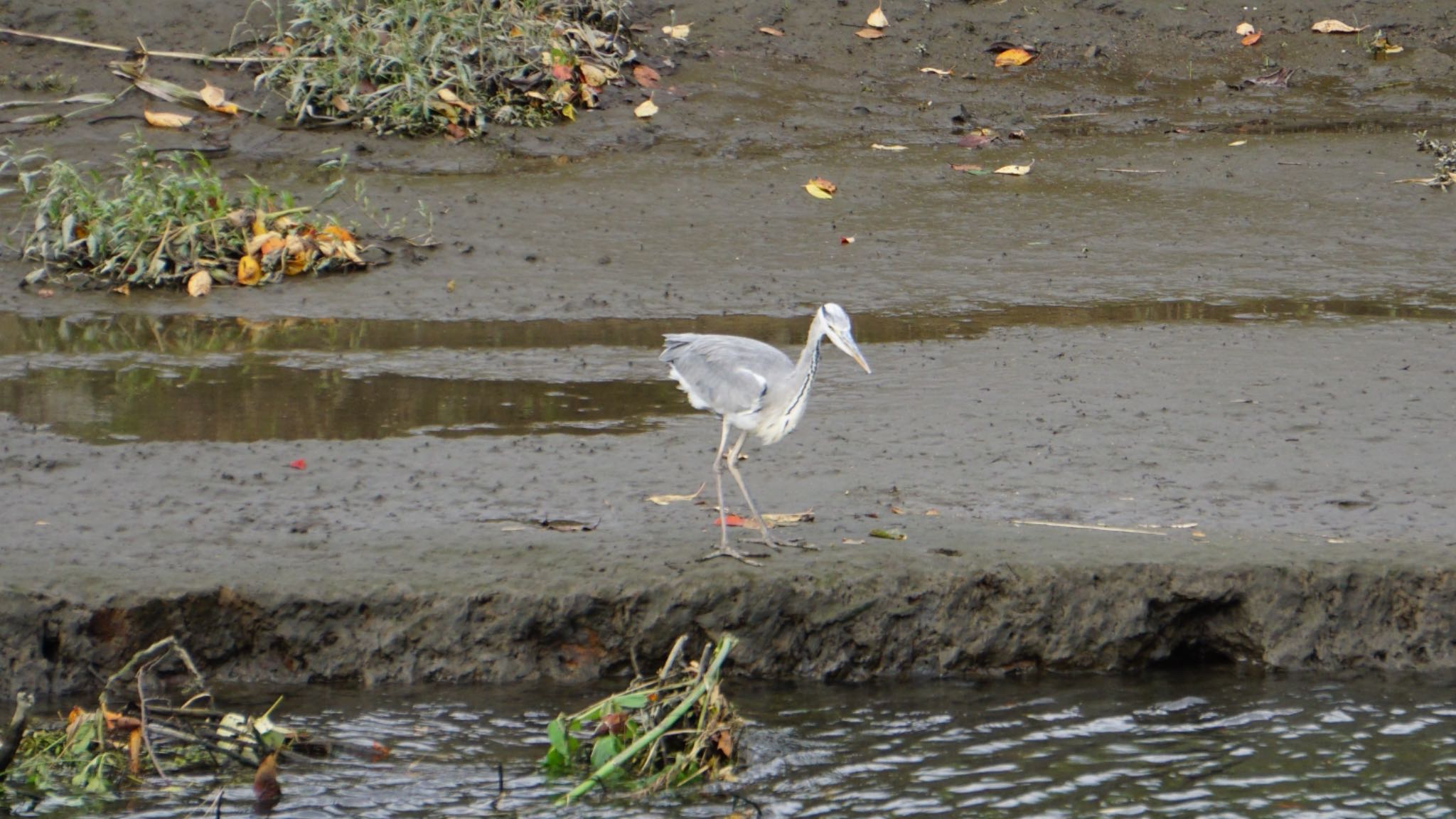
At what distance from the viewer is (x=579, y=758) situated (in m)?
4.58

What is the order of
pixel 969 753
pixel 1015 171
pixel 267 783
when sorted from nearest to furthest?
pixel 267 783, pixel 969 753, pixel 1015 171

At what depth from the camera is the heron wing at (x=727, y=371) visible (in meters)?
5.43

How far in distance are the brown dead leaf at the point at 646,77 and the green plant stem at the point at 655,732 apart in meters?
8.03

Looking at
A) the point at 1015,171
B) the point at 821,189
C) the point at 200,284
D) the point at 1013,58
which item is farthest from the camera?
the point at 1013,58

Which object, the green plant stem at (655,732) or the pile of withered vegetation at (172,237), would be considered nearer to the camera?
the green plant stem at (655,732)

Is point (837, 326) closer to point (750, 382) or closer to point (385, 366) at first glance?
point (750, 382)

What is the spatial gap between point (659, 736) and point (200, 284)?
5.36 m

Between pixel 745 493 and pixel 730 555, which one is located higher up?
pixel 745 493

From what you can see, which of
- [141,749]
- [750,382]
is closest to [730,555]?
[750,382]

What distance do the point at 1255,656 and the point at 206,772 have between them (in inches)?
130

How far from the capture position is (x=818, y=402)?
7.24 meters

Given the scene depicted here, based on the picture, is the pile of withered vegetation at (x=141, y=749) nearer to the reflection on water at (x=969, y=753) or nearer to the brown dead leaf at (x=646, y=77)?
the reflection on water at (x=969, y=753)

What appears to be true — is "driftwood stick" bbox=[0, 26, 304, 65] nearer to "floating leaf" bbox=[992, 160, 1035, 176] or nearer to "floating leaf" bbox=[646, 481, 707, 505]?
"floating leaf" bbox=[992, 160, 1035, 176]

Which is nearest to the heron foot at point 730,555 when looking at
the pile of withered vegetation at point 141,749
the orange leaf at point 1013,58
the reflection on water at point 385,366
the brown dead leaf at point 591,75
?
the pile of withered vegetation at point 141,749
